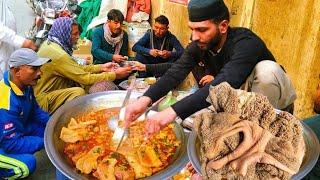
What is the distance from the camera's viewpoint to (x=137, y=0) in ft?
23.9

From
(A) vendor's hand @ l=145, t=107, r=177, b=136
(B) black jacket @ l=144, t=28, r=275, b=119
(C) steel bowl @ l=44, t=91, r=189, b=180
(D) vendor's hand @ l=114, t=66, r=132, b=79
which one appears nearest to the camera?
(C) steel bowl @ l=44, t=91, r=189, b=180

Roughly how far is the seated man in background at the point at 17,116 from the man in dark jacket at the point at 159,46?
7.47ft

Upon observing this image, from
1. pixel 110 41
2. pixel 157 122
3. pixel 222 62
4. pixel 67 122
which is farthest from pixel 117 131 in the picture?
pixel 110 41

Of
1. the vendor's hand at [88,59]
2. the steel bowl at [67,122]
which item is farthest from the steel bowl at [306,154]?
the vendor's hand at [88,59]

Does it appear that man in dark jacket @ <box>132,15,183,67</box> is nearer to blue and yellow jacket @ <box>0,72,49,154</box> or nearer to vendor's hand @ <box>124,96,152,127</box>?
blue and yellow jacket @ <box>0,72,49,154</box>

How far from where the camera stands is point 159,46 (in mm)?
5945

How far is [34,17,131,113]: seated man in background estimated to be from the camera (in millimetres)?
4594

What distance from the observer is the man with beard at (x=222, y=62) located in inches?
92.9

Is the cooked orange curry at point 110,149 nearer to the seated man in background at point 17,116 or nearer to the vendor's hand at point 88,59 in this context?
the seated man in background at point 17,116

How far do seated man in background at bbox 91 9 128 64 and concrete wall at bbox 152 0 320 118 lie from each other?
2283mm

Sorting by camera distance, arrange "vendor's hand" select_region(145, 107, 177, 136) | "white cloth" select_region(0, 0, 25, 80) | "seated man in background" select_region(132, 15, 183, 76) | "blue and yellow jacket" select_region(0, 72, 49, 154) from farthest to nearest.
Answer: "seated man in background" select_region(132, 15, 183, 76) < "white cloth" select_region(0, 0, 25, 80) < "blue and yellow jacket" select_region(0, 72, 49, 154) < "vendor's hand" select_region(145, 107, 177, 136)

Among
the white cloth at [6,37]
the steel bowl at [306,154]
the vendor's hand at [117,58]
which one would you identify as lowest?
the vendor's hand at [117,58]

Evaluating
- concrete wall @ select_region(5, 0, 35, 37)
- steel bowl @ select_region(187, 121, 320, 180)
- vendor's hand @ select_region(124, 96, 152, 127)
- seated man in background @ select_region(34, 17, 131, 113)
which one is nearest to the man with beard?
vendor's hand @ select_region(124, 96, 152, 127)

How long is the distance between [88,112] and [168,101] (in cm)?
109
